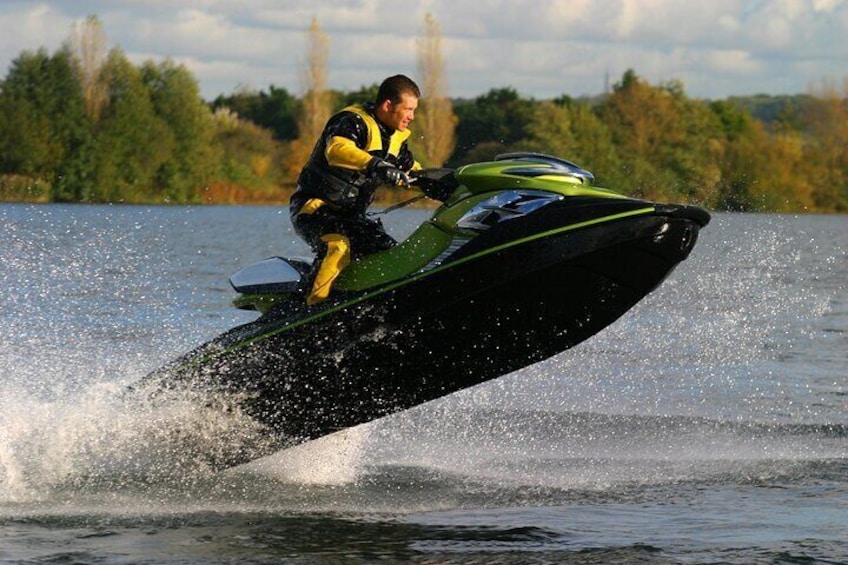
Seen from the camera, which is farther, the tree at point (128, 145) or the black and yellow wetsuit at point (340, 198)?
the tree at point (128, 145)

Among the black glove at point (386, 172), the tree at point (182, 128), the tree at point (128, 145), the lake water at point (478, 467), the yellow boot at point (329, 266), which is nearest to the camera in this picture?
the lake water at point (478, 467)

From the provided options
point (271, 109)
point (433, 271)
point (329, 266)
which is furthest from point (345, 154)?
point (271, 109)

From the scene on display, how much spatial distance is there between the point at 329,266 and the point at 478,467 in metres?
1.76

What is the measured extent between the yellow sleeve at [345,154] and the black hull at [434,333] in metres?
0.67

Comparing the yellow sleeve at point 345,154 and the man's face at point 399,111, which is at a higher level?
the man's face at point 399,111

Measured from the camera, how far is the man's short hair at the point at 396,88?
7703 millimetres

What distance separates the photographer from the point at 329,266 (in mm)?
7836

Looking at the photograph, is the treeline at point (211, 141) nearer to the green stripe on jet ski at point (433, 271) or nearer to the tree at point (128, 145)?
the tree at point (128, 145)

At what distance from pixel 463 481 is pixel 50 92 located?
55.4 m

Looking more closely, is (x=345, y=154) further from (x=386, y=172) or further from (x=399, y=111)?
(x=399, y=111)

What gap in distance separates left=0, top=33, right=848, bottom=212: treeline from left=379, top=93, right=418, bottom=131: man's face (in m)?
44.0

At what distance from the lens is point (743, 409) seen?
11.2 metres

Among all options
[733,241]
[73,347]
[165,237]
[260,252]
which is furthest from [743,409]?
[165,237]

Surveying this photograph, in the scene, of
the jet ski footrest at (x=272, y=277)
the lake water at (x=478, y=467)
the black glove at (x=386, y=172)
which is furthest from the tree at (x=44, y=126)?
the black glove at (x=386, y=172)
